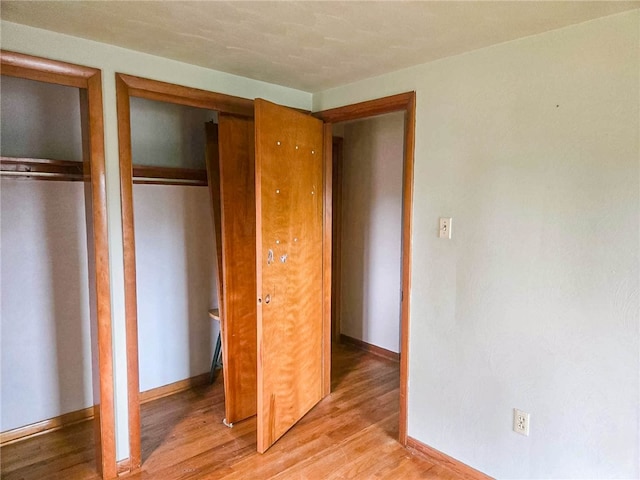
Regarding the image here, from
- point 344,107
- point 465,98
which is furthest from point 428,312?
point 344,107

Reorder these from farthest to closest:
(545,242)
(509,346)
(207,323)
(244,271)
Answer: (207,323) < (244,271) < (509,346) < (545,242)

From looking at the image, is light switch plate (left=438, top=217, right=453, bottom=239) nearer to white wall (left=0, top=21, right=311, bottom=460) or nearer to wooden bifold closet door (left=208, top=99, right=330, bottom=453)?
wooden bifold closet door (left=208, top=99, right=330, bottom=453)

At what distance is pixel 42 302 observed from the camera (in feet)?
8.54

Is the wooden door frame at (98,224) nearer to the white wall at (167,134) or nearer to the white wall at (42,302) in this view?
the white wall at (42,302)

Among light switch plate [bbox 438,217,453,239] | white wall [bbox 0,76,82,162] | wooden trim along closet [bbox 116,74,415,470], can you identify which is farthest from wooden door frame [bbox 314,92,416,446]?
white wall [bbox 0,76,82,162]

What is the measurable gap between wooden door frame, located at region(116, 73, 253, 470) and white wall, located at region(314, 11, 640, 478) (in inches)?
49.5

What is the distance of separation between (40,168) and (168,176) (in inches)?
31.1

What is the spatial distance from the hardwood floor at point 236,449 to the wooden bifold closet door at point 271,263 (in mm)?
132

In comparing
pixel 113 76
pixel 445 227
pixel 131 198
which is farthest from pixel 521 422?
pixel 113 76

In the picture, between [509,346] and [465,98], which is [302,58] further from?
[509,346]

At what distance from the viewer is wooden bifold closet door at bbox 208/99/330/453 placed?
94.3 inches

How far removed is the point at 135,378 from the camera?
228 cm

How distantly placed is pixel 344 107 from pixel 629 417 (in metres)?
2.18

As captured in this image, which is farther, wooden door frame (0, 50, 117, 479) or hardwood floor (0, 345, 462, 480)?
hardwood floor (0, 345, 462, 480)
